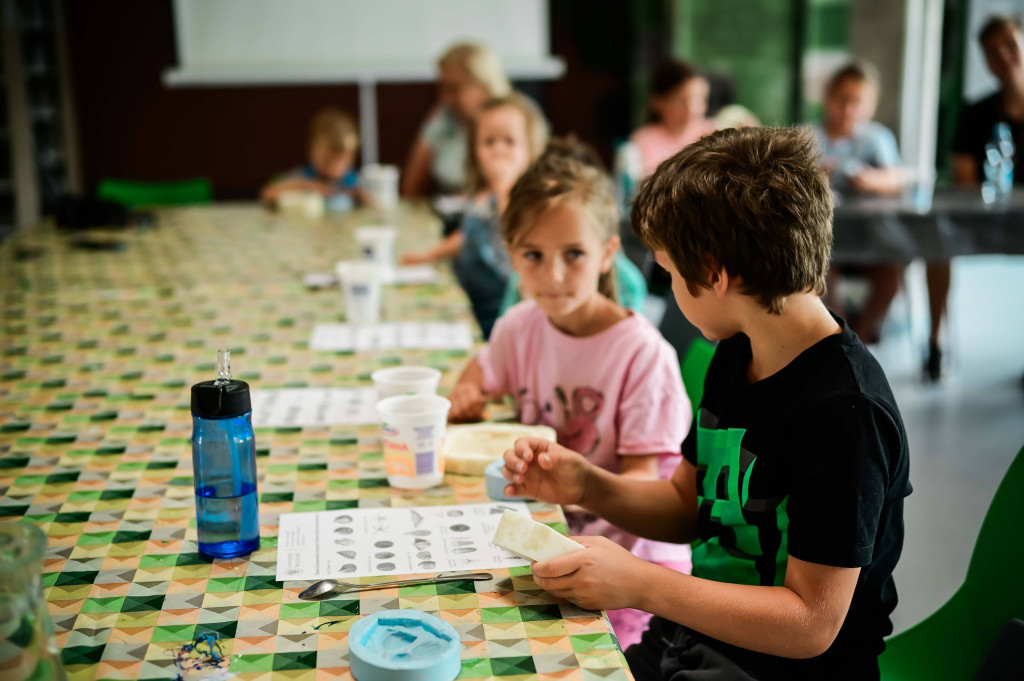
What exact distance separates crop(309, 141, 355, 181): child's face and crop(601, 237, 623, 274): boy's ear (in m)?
2.89

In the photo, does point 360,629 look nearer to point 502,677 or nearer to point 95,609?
point 502,677

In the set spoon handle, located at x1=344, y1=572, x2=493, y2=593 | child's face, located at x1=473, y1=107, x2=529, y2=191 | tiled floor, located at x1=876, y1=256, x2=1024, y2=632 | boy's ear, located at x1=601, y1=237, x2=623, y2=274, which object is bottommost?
tiled floor, located at x1=876, y1=256, x2=1024, y2=632

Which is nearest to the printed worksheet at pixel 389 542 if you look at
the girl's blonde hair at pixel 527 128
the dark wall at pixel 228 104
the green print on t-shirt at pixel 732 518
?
the green print on t-shirt at pixel 732 518

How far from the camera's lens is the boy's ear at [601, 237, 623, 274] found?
5.60 ft

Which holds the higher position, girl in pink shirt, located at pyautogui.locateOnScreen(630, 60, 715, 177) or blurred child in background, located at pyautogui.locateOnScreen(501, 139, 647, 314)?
girl in pink shirt, located at pyautogui.locateOnScreen(630, 60, 715, 177)

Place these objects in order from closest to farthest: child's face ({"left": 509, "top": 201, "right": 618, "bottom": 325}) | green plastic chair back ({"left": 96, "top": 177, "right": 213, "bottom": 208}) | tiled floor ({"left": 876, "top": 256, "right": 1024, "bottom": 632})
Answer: child's face ({"left": 509, "top": 201, "right": 618, "bottom": 325}), tiled floor ({"left": 876, "top": 256, "right": 1024, "bottom": 632}), green plastic chair back ({"left": 96, "top": 177, "right": 213, "bottom": 208})

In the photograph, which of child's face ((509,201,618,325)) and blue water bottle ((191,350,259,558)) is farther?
child's face ((509,201,618,325))

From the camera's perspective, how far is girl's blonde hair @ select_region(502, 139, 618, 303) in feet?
5.37

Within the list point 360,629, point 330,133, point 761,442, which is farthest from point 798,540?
point 330,133

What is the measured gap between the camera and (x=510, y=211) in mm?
1673

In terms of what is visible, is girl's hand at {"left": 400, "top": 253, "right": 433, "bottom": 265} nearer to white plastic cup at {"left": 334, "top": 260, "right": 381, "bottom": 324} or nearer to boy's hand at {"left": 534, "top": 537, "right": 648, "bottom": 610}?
white plastic cup at {"left": 334, "top": 260, "right": 381, "bottom": 324}

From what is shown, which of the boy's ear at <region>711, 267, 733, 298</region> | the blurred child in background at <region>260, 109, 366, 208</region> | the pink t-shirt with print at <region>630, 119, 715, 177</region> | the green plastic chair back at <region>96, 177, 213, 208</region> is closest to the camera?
the boy's ear at <region>711, 267, 733, 298</region>

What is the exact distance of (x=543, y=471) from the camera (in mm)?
1249

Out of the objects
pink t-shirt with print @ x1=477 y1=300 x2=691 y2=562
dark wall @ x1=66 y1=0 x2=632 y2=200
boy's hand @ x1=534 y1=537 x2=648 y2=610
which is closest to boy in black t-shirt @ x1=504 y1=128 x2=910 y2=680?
boy's hand @ x1=534 y1=537 x2=648 y2=610
